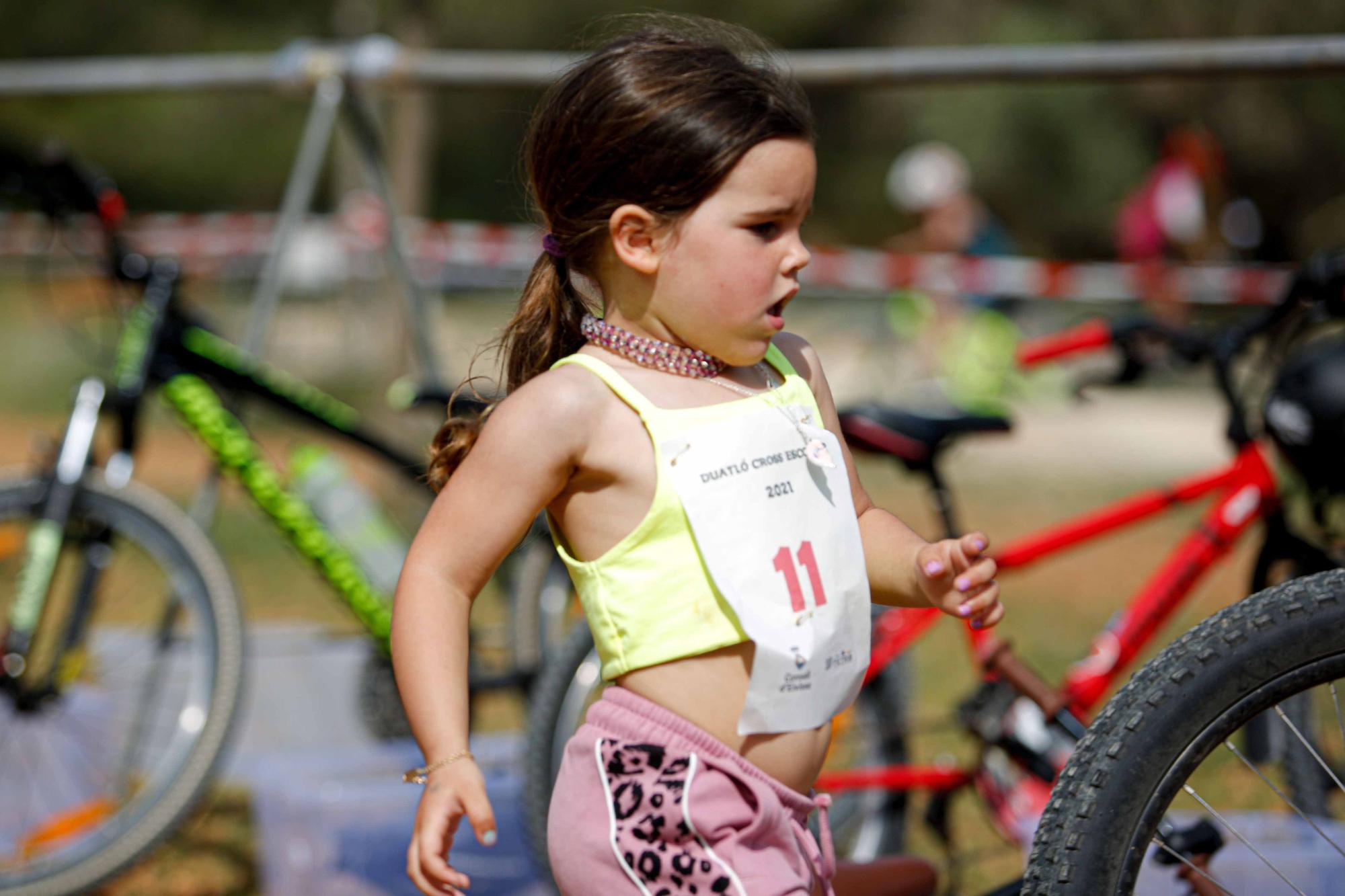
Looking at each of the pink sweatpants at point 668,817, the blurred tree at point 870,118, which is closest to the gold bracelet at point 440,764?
the pink sweatpants at point 668,817

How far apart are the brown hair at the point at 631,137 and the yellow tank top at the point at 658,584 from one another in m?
0.16

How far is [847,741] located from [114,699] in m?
1.71

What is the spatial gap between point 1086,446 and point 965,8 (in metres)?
18.5

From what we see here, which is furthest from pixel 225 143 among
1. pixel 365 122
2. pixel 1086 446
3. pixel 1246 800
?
pixel 1246 800

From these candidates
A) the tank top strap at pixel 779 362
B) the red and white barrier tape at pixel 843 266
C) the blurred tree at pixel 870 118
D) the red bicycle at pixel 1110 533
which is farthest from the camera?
the blurred tree at pixel 870 118

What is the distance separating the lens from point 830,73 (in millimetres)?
3273

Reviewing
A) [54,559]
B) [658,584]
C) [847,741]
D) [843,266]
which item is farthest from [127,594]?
[843,266]

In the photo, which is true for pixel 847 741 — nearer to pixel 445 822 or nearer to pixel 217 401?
pixel 217 401

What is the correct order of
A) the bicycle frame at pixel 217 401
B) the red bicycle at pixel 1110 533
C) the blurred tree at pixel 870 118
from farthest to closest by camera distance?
the blurred tree at pixel 870 118
the bicycle frame at pixel 217 401
the red bicycle at pixel 1110 533

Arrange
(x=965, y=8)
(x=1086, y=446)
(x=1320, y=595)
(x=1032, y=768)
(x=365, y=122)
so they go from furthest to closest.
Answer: (x=965, y=8) → (x=1086, y=446) → (x=365, y=122) → (x=1032, y=768) → (x=1320, y=595)

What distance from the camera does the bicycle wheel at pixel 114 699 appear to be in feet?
9.38

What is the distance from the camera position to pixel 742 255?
5.08 ft

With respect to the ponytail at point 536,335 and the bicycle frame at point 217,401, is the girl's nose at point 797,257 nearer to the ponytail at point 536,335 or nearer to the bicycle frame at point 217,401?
the ponytail at point 536,335

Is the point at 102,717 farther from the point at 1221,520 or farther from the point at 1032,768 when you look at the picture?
the point at 1221,520
